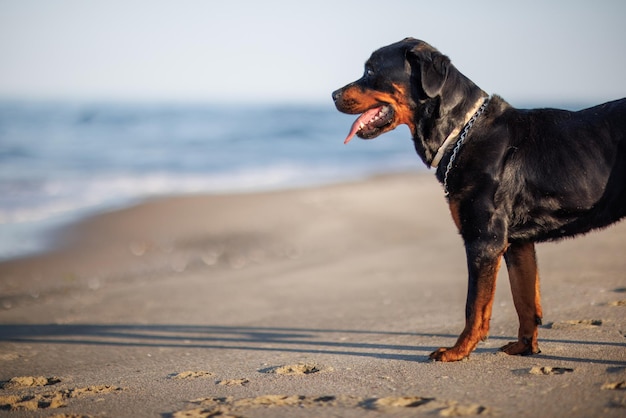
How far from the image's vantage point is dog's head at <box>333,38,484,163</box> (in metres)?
4.30

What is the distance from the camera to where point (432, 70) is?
427 centimetres

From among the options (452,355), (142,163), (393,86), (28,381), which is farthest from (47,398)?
(142,163)

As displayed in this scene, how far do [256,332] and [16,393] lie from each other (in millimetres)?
2008

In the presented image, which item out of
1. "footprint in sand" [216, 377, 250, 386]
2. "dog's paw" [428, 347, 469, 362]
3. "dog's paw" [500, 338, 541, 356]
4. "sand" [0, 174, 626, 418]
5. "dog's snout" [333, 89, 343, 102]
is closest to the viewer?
"sand" [0, 174, 626, 418]

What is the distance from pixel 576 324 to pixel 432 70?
205 centimetres

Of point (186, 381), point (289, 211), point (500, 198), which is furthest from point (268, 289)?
point (289, 211)

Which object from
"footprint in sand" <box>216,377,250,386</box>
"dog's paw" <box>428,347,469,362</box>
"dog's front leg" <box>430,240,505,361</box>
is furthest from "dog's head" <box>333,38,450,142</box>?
"footprint in sand" <box>216,377,250,386</box>

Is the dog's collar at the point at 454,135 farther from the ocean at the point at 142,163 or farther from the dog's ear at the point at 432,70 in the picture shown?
the ocean at the point at 142,163

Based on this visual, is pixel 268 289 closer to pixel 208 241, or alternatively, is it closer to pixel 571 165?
pixel 208 241

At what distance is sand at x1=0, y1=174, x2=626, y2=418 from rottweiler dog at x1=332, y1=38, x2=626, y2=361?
428 millimetres

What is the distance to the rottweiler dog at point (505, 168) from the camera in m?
4.04

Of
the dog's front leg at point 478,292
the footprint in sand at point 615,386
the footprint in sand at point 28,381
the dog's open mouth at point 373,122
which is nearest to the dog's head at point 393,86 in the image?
the dog's open mouth at point 373,122

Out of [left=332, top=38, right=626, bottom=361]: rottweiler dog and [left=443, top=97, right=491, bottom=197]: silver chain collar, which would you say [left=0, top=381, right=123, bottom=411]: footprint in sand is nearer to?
[left=332, top=38, right=626, bottom=361]: rottweiler dog

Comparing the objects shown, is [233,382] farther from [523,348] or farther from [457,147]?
[457,147]
